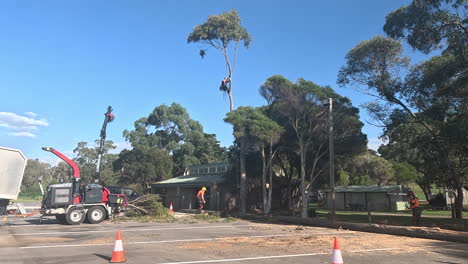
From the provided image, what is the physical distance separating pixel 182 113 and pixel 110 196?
143 ft

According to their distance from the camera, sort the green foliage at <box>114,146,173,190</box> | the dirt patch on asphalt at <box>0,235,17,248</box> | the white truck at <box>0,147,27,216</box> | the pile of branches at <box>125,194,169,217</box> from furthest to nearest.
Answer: the green foliage at <box>114,146,173,190</box> → the pile of branches at <box>125,194,169,217</box> → the white truck at <box>0,147,27,216</box> → the dirt patch on asphalt at <box>0,235,17,248</box>

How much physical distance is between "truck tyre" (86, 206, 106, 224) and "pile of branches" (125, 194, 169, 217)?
2.68 meters

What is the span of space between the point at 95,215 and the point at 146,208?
13.0 feet

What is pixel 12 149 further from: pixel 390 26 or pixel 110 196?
pixel 390 26

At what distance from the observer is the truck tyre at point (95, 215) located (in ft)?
67.5

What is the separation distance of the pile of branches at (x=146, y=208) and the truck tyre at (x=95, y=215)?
2.68m

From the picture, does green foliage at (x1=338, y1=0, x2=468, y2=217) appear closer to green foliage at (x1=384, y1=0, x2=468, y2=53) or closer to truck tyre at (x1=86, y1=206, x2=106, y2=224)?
green foliage at (x1=384, y1=0, x2=468, y2=53)

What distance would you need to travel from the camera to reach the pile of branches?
934 inches

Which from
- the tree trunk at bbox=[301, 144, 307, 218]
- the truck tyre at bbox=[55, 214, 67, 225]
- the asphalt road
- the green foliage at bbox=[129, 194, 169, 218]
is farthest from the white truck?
the tree trunk at bbox=[301, 144, 307, 218]

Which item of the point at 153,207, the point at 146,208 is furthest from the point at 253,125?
the point at 146,208

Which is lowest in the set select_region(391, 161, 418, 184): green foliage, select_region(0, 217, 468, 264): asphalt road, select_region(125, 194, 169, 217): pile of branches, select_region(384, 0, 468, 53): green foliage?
select_region(0, 217, 468, 264): asphalt road

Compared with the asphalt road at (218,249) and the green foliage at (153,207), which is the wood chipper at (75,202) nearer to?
the green foliage at (153,207)

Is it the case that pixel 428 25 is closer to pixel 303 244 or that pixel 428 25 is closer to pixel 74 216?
pixel 303 244

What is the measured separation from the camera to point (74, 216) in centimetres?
1989
